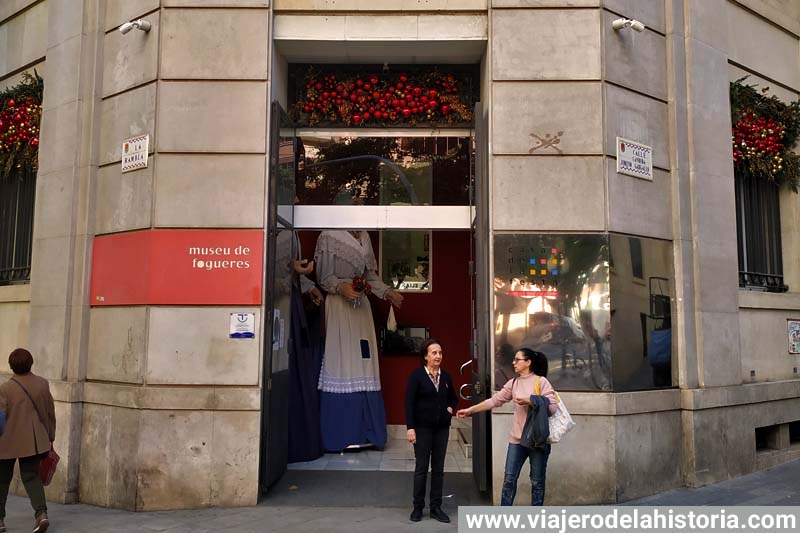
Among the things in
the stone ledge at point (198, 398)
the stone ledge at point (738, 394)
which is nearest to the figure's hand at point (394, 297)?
the stone ledge at point (198, 398)

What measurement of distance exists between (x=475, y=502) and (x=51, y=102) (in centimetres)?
714

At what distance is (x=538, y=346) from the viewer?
7.03 m

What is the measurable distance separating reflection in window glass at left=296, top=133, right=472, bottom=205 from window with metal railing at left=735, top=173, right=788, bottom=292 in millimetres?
4118

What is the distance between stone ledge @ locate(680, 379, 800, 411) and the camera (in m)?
7.41

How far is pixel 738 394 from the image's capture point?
789 centimetres

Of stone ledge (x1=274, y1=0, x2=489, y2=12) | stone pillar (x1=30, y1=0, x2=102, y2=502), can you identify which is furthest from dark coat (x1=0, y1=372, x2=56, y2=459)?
stone ledge (x1=274, y1=0, x2=489, y2=12)

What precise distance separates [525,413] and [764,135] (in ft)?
19.8

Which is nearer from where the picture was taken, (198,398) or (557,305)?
(198,398)

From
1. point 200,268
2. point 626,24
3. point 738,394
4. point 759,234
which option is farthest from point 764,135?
point 200,268

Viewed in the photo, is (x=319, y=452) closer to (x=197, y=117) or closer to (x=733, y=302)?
(x=197, y=117)

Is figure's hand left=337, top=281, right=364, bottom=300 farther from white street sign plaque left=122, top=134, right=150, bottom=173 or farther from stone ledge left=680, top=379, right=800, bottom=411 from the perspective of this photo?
stone ledge left=680, top=379, right=800, bottom=411

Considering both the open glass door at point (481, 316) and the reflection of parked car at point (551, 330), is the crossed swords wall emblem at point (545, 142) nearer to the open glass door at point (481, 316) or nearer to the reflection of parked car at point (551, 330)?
the open glass door at point (481, 316)

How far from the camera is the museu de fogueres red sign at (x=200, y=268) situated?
713 cm

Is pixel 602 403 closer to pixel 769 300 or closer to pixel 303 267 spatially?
pixel 769 300
